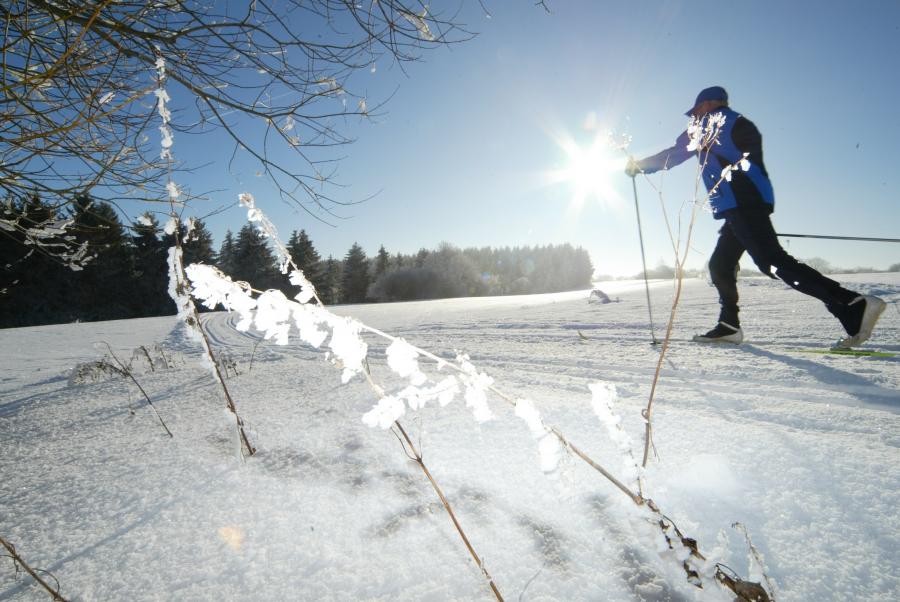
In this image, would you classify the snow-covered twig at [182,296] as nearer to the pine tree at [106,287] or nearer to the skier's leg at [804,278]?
the skier's leg at [804,278]

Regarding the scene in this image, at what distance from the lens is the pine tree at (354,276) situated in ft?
136

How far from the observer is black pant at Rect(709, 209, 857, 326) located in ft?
7.50

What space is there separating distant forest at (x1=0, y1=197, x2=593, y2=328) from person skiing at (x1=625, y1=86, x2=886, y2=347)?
9.18 feet

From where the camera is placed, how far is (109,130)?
7.23 ft

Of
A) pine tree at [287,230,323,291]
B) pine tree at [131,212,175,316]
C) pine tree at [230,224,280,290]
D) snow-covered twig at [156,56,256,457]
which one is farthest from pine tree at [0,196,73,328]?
snow-covered twig at [156,56,256,457]

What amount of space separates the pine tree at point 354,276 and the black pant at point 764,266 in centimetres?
4011

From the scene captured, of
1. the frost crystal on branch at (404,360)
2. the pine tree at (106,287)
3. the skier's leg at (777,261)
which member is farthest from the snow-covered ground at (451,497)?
the pine tree at (106,287)

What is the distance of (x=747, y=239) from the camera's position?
8.21 feet

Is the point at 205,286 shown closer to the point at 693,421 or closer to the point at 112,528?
the point at 112,528

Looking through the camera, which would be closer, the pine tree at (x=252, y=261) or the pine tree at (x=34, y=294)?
the pine tree at (x=34, y=294)

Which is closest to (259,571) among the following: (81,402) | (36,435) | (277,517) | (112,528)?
(277,517)

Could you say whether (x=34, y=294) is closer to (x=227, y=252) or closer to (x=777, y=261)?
(x=227, y=252)

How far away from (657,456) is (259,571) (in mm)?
926

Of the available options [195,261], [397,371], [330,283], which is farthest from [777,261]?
[330,283]
